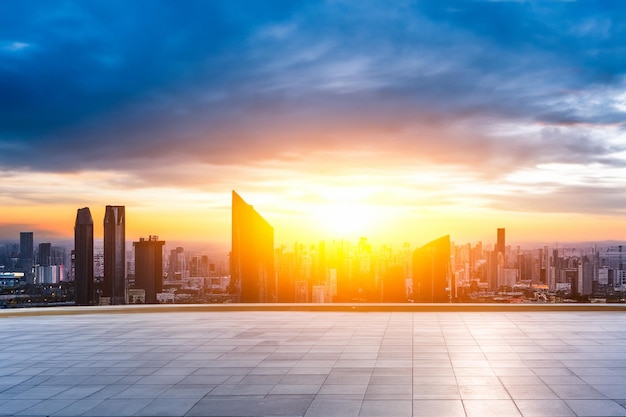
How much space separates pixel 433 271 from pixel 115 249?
17131mm

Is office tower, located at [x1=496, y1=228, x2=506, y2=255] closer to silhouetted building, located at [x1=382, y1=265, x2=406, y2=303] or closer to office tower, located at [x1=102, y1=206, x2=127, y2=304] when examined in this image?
silhouetted building, located at [x1=382, y1=265, x2=406, y2=303]

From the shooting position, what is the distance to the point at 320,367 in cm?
1341

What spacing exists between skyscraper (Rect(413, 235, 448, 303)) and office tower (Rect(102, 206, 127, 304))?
14.8 m

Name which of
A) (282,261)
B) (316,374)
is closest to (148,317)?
(316,374)

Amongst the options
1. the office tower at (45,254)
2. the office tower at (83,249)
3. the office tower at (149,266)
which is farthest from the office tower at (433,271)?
the office tower at (45,254)

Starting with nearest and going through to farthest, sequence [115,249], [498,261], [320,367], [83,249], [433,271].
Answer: [320,367]
[83,249]
[115,249]
[433,271]
[498,261]

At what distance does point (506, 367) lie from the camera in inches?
520

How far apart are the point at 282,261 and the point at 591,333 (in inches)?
1163

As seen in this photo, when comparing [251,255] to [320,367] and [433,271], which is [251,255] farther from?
[320,367]

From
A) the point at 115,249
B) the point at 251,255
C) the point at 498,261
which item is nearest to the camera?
the point at 115,249

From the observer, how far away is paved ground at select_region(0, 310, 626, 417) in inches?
407

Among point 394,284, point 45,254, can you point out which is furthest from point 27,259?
point 394,284

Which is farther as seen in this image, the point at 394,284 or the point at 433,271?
the point at 433,271

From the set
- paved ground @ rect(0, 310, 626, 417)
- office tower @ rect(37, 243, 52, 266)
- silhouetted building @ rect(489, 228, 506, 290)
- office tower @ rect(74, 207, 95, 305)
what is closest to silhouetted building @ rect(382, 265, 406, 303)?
silhouetted building @ rect(489, 228, 506, 290)
